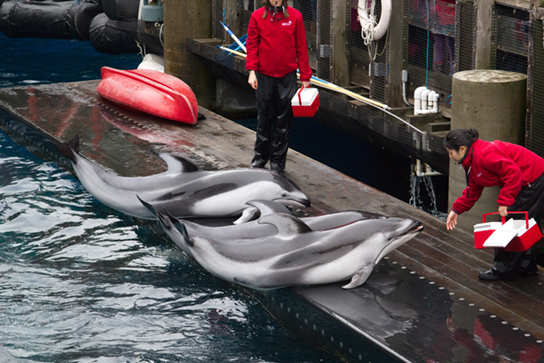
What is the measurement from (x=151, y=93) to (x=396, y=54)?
3.50 meters

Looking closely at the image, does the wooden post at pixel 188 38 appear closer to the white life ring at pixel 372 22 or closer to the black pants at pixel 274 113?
the white life ring at pixel 372 22

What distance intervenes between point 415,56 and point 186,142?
2.90m

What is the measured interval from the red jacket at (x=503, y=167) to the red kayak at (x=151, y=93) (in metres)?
5.28

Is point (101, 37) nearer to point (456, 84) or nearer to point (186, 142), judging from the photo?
point (186, 142)

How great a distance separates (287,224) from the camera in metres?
5.58

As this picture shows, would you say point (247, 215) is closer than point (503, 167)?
Result: No

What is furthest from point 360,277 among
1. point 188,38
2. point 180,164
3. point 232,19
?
point 188,38

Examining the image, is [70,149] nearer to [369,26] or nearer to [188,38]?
[369,26]

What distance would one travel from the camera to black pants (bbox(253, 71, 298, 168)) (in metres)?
7.66

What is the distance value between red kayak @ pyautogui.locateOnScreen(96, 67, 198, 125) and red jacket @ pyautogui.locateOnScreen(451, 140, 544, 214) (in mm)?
5285

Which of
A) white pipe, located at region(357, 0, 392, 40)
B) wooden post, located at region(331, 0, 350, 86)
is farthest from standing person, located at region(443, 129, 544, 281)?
wooden post, located at region(331, 0, 350, 86)

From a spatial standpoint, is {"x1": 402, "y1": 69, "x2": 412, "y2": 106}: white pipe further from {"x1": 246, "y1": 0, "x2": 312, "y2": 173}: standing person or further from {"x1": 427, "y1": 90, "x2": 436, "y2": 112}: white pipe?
{"x1": 246, "y1": 0, "x2": 312, "y2": 173}: standing person

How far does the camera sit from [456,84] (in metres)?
6.72

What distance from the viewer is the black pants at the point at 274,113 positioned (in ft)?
25.1
